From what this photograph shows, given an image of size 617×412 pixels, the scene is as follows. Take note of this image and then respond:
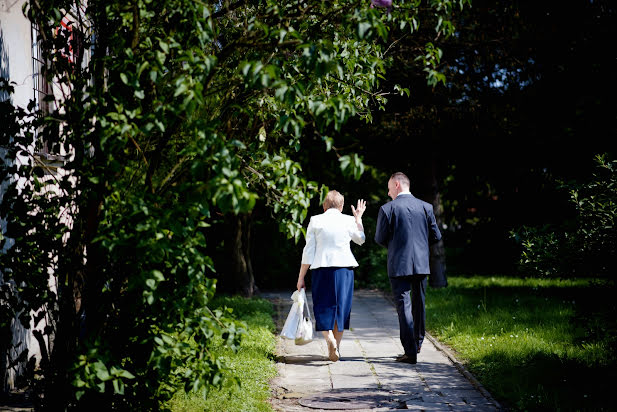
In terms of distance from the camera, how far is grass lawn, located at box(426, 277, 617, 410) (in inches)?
236

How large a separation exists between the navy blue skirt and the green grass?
828 millimetres

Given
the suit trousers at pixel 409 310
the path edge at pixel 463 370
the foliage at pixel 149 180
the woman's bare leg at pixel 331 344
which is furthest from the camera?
the woman's bare leg at pixel 331 344

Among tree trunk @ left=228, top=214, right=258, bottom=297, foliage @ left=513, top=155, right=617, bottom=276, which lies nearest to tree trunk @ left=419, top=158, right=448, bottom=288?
tree trunk @ left=228, top=214, right=258, bottom=297

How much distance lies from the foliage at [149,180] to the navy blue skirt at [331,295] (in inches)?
112

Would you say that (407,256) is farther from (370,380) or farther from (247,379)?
(247,379)

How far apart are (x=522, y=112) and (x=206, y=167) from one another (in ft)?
42.5

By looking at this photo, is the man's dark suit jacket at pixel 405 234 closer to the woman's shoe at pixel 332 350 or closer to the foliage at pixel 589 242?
the woman's shoe at pixel 332 350

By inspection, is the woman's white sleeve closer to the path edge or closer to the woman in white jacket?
the woman in white jacket

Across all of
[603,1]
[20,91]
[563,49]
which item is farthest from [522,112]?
[20,91]

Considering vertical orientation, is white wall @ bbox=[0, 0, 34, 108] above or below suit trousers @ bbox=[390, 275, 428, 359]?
above

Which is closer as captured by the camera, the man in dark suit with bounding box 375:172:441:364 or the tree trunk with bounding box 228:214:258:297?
the man in dark suit with bounding box 375:172:441:364

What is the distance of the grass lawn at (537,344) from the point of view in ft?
19.7

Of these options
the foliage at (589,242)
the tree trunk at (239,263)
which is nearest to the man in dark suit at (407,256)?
the foliage at (589,242)

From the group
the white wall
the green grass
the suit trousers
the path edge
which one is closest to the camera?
the green grass
